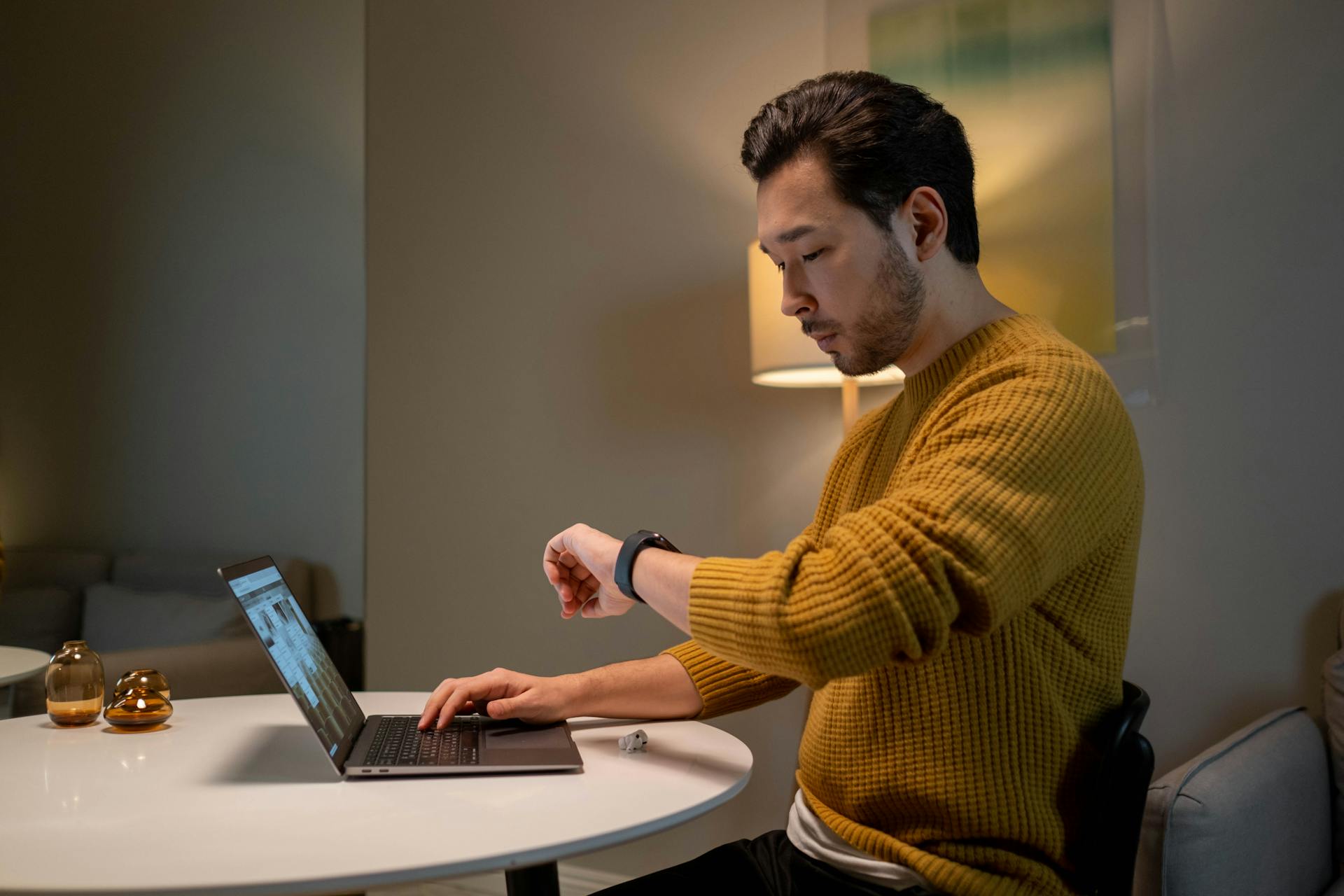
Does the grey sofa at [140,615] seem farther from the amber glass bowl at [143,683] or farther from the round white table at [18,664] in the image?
the amber glass bowl at [143,683]

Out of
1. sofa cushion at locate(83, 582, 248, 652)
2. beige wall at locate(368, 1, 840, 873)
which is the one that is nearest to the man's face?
beige wall at locate(368, 1, 840, 873)

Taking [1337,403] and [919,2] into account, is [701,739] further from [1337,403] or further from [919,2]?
[919,2]

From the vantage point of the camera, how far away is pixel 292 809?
1026 mm

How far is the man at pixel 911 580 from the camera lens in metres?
0.96

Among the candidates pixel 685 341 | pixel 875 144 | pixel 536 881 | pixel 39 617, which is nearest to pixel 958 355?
pixel 875 144

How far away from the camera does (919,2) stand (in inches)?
89.4

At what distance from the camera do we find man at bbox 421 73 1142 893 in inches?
37.9

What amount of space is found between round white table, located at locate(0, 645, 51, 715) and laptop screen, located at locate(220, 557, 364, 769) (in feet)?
3.77

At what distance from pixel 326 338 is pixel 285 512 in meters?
0.51

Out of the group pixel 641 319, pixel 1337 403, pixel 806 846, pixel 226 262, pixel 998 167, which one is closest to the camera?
pixel 806 846

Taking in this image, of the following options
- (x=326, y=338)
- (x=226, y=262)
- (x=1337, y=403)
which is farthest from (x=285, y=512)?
(x=1337, y=403)

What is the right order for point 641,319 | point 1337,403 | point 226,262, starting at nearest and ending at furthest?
point 1337,403
point 641,319
point 226,262

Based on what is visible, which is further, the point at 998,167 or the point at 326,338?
the point at 326,338

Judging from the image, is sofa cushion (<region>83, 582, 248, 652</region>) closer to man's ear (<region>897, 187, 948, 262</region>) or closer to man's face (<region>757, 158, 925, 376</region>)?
man's face (<region>757, 158, 925, 376</region>)
